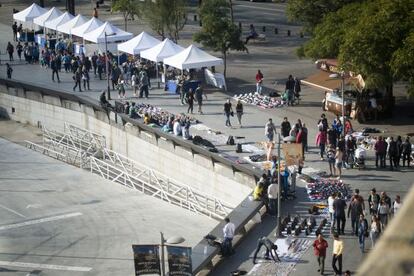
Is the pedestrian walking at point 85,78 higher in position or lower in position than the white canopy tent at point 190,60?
lower

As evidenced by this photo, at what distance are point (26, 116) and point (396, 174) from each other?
74.7 feet

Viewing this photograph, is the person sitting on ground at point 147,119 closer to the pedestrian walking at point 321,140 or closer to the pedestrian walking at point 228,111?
the pedestrian walking at point 228,111

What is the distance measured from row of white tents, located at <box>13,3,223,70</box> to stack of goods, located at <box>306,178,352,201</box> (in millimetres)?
14305

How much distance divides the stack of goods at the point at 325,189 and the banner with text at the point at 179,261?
7821 mm

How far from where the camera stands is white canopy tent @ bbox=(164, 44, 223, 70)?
3791 cm

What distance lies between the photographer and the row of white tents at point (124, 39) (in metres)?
38.3

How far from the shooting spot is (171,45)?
40.6 m

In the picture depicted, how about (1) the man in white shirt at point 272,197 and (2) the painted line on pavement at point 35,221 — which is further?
(2) the painted line on pavement at point 35,221

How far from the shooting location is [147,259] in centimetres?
1670

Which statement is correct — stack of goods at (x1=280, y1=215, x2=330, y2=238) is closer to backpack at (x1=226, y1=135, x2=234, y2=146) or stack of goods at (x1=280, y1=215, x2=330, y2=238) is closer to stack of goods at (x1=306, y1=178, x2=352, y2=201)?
stack of goods at (x1=306, y1=178, x2=352, y2=201)

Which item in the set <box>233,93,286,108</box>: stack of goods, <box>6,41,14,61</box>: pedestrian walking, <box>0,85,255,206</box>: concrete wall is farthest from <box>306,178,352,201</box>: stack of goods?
<box>6,41,14,61</box>: pedestrian walking

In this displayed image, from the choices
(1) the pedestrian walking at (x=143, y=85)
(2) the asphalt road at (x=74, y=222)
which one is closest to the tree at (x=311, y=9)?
(1) the pedestrian walking at (x=143, y=85)

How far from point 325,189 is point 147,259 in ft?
29.0

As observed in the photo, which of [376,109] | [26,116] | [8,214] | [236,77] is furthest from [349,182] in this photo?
[26,116]
